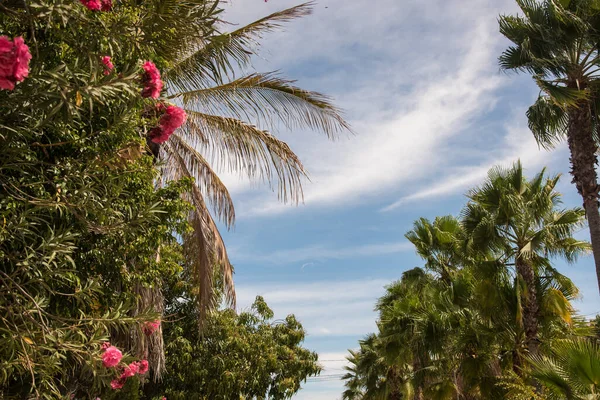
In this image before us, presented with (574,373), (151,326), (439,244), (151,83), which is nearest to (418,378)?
(439,244)

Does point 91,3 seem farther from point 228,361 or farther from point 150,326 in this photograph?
point 228,361

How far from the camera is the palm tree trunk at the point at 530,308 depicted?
44.2 feet

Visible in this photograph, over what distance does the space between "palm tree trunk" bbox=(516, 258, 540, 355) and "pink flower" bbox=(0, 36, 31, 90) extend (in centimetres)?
1323

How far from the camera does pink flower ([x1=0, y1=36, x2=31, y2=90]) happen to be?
3.25 meters

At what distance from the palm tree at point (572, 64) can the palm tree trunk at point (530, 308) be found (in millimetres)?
2167

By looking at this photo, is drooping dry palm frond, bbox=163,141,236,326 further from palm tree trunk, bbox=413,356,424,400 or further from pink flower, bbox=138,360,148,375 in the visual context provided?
palm tree trunk, bbox=413,356,424,400

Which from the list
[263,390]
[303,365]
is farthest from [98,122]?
[303,365]

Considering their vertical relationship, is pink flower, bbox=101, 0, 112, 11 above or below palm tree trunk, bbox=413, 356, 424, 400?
above

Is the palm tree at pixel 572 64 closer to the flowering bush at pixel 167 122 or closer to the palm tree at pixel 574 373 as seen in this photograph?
the palm tree at pixel 574 373

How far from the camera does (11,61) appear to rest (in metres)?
3.25

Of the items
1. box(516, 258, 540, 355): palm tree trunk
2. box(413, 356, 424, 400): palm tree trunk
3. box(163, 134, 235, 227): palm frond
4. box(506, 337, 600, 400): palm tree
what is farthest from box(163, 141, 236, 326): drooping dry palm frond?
box(413, 356, 424, 400): palm tree trunk

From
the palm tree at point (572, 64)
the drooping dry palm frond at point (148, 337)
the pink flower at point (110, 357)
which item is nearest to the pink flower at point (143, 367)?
the drooping dry palm frond at point (148, 337)

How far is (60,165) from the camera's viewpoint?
14.6ft

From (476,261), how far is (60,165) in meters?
12.9
